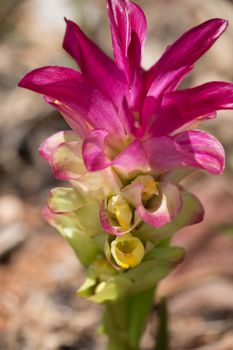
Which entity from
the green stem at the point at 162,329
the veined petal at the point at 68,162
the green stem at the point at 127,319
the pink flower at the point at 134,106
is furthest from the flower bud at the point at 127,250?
the green stem at the point at 162,329

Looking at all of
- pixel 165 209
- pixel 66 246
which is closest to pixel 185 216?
pixel 165 209

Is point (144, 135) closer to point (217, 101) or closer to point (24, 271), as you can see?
point (217, 101)

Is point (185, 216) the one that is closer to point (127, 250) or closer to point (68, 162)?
point (127, 250)

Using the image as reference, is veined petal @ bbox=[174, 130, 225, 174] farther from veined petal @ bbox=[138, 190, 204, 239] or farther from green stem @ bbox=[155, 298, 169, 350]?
green stem @ bbox=[155, 298, 169, 350]

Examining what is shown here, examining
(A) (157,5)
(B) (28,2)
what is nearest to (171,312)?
(A) (157,5)

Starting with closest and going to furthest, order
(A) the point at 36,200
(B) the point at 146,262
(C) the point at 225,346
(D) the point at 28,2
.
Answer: (B) the point at 146,262 → (C) the point at 225,346 → (A) the point at 36,200 → (D) the point at 28,2

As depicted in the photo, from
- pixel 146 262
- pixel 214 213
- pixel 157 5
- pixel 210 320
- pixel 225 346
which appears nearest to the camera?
pixel 146 262

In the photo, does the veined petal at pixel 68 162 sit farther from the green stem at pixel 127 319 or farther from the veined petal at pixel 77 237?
the green stem at pixel 127 319
